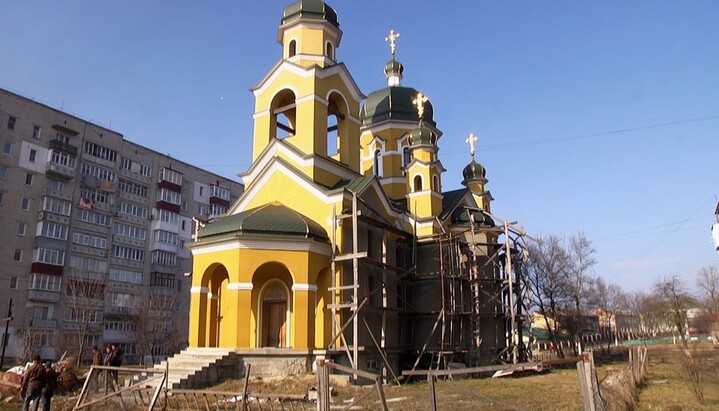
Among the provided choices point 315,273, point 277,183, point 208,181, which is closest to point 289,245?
→ point 315,273

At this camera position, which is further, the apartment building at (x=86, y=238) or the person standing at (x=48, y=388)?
the apartment building at (x=86, y=238)

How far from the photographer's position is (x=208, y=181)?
48.3m

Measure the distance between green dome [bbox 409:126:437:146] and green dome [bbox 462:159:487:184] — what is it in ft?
15.2

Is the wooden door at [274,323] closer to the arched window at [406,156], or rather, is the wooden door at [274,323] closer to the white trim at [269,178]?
the white trim at [269,178]

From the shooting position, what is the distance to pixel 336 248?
59.4ft

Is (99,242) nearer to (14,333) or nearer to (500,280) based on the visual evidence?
(14,333)

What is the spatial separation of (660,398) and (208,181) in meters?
40.4

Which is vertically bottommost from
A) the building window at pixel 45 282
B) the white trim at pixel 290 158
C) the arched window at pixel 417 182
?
the building window at pixel 45 282

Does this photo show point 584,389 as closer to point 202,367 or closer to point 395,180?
point 202,367

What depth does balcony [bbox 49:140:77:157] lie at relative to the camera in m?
37.2

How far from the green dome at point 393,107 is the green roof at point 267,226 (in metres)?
11.4

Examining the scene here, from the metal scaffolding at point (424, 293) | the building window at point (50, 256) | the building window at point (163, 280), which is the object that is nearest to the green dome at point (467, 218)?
the metal scaffolding at point (424, 293)

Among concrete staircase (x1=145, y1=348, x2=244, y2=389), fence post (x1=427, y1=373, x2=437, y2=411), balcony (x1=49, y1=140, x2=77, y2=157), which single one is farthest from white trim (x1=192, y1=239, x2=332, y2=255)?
balcony (x1=49, y1=140, x2=77, y2=157)

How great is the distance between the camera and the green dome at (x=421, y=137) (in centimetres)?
2559
